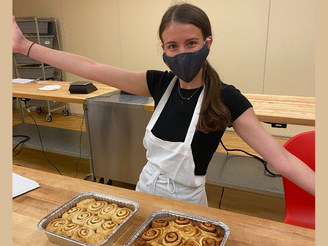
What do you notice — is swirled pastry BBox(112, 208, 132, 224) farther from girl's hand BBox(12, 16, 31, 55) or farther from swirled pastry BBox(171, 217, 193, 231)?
girl's hand BBox(12, 16, 31, 55)

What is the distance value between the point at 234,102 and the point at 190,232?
1.71 feet

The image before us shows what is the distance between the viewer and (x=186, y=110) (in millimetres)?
1145

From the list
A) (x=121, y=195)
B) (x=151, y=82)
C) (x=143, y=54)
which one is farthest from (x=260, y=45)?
(x=121, y=195)

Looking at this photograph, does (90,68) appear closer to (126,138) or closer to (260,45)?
(126,138)

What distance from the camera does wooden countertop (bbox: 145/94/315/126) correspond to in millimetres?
1571

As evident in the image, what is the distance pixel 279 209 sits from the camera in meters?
2.29

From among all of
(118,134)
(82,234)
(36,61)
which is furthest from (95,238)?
(36,61)

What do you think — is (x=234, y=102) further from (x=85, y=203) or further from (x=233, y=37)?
(x=233, y=37)

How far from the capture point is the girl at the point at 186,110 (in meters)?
1.00

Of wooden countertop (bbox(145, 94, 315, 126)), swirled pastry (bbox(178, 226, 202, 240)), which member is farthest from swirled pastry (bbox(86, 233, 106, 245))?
wooden countertop (bbox(145, 94, 315, 126))

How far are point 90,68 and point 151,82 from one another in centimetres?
29

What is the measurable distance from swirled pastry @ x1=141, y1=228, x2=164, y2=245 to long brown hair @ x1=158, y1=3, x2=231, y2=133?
432 millimetres

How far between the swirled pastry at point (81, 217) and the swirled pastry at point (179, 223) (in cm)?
28

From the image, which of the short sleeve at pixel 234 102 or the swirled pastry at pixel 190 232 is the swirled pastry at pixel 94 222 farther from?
the short sleeve at pixel 234 102
